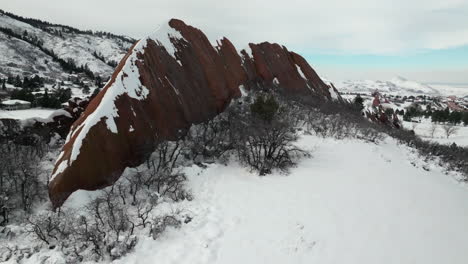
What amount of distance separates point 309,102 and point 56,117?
28.3 m

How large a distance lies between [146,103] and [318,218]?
13173 millimetres

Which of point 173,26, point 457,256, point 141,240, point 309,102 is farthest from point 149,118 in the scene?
point 309,102

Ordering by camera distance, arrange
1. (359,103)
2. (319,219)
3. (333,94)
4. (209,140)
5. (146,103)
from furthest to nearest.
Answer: (359,103)
(333,94)
(209,140)
(146,103)
(319,219)

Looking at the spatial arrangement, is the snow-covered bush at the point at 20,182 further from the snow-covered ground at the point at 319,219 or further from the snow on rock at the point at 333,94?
the snow on rock at the point at 333,94

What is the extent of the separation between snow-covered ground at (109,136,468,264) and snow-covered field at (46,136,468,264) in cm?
4

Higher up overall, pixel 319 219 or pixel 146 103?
pixel 146 103

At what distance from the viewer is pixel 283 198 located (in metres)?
15.3

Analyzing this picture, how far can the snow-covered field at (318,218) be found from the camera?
10.8 metres

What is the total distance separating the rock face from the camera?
1571 centimetres

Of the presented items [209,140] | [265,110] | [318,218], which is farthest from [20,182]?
[265,110]

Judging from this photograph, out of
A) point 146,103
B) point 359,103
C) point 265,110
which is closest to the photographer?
point 146,103

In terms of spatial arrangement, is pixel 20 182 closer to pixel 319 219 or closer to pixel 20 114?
pixel 319 219

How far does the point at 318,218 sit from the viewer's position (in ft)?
43.0

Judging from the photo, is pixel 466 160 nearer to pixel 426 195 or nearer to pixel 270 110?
pixel 426 195
